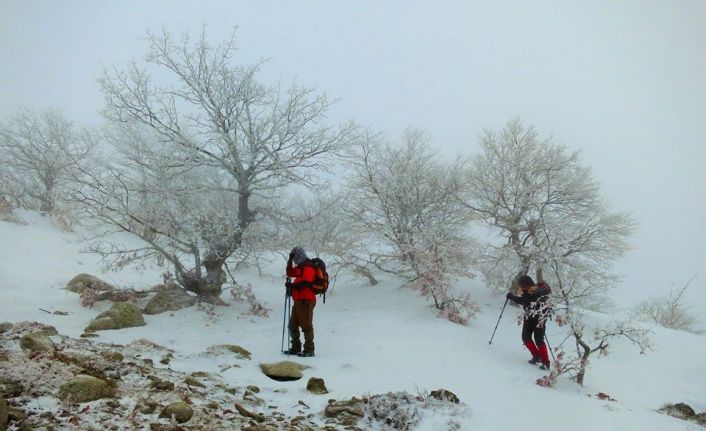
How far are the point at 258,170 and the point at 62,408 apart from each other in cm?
865

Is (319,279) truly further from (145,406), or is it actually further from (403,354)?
(145,406)

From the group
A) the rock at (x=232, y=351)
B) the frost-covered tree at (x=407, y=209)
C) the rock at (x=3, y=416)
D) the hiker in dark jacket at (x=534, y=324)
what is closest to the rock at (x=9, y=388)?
the rock at (x=3, y=416)

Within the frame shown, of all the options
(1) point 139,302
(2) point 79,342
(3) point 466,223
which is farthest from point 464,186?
(2) point 79,342

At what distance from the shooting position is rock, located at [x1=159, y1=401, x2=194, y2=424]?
12.7ft

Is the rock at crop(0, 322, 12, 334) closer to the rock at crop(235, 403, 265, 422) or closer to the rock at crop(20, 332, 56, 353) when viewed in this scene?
the rock at crop(20, 332, 56, 353)

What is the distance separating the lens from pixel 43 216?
924 inches

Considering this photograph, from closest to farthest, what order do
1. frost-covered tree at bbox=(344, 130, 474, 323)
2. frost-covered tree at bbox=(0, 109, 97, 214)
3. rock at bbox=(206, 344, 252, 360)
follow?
1. rock at bbox=(206, 344, 252, 360)
2. frost-covered tree at bbox=(344, 130, 474, 323)
3. frost-covered tree at bbox=(0, 109, 97, 214)

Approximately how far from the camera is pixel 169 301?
1078 cm

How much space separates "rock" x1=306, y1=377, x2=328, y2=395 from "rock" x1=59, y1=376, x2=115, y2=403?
2523mm

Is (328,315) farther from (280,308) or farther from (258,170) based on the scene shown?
(258,170)

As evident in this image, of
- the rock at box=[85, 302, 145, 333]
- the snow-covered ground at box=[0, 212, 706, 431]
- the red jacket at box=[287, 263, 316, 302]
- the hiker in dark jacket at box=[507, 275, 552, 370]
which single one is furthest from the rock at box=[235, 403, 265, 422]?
the hiker in dark jacket at box=[507, 275, 552, 370]

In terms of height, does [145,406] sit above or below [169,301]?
above

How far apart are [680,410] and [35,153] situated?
111ft

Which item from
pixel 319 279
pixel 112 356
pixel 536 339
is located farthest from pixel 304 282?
pixel 536 339
